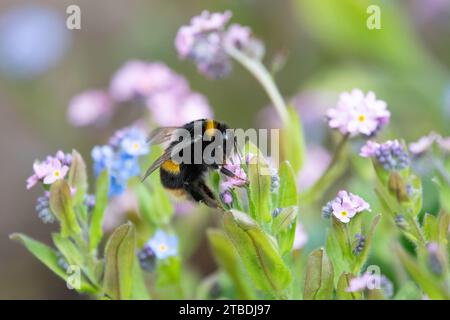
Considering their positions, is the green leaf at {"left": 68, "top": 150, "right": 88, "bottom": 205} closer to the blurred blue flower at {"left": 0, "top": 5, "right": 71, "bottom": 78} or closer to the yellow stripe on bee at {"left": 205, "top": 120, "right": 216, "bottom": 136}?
the yellow stripe on bee at {"left": 205, "top": 120, "right": 216, "bottom": 136}

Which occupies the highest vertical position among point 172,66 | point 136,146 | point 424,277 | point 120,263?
point 172,66

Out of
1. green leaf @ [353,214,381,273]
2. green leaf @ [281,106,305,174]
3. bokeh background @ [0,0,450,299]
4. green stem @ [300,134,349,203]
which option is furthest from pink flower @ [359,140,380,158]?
bokeh background @ [0,0,450,299]

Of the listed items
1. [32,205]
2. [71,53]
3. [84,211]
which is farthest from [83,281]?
[71,53]

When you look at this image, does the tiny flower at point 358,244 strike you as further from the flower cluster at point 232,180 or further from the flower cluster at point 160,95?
the flower cluster at point 160,95

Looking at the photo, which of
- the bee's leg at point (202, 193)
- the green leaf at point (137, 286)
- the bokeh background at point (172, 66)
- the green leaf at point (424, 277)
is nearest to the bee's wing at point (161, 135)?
the bee's leg at point (202, 193)

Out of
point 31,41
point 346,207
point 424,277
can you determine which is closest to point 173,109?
point 346,207

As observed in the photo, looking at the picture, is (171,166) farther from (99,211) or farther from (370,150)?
(370,150)
